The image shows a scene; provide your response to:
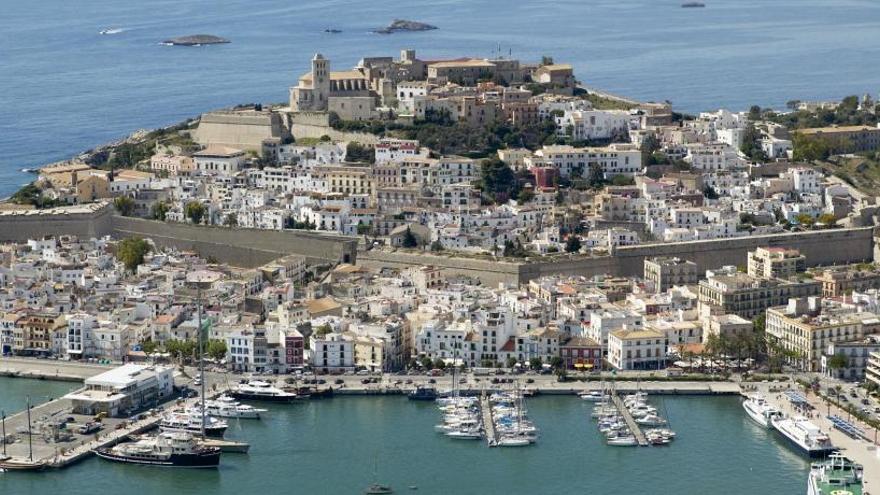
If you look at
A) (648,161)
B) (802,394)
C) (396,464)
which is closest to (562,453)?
(396,464)

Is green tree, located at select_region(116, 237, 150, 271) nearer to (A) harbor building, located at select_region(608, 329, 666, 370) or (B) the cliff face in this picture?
(A) harbor building, located at select_region(608, 329, 666, 370)

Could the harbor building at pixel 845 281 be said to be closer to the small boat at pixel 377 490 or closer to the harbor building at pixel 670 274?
the harbor building at pixel 670 274

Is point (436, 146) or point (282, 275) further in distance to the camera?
point (436, 146)

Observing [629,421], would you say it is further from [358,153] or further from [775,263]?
[358,153]

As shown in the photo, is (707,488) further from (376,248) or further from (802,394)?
(376,248)

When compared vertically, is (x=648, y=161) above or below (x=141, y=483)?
above

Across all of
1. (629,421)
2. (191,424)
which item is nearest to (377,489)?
(191,424)

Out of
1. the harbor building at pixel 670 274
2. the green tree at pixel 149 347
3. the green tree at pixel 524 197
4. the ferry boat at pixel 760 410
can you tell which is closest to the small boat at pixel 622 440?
the ferry boat at pixel 760 410
